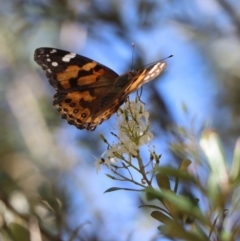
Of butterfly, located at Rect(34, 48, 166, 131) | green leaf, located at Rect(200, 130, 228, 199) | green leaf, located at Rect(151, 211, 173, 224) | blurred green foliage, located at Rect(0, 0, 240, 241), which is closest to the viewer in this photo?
green leaf, located at Rect(200, 130, 228, 199)

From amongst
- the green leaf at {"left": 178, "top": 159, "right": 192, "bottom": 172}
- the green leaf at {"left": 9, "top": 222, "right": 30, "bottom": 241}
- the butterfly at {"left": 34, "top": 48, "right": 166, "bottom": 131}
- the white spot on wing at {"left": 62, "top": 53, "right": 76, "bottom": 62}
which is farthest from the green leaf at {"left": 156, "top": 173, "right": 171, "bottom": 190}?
the white spot on wing at {"left": 62, "top": 53, "right": 76, "bottom": 62}

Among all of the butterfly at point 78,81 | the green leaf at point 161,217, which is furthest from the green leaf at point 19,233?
the butterfly at point 78,81

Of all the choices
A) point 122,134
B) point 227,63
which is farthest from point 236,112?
point 122,134

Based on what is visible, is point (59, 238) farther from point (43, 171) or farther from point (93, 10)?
point (93, 10)

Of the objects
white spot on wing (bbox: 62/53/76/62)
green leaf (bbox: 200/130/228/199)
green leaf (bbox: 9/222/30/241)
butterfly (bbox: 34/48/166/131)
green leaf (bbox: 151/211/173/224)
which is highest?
green leaf (bbox: 200/130/228/199)

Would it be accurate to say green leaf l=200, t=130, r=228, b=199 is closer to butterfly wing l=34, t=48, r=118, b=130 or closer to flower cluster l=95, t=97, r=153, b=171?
flower cluster l=95, t=97, r=153, b=171

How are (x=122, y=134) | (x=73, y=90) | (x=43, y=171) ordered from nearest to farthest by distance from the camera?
(x=122, y=134)
(x=73, y=90)
(x=43, y=171)

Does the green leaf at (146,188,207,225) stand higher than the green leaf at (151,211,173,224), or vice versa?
the green leaf at (146,188,207,225)
